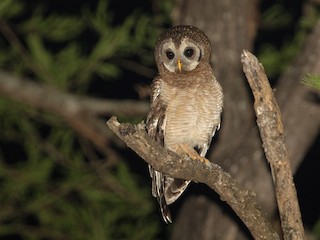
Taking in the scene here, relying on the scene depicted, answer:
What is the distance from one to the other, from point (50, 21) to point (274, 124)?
3525 mm

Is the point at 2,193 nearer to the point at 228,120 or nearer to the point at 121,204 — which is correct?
the point at 121,204

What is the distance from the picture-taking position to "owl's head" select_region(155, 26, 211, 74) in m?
5.07

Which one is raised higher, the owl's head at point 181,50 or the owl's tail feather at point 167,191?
the owl's head at point 181,50

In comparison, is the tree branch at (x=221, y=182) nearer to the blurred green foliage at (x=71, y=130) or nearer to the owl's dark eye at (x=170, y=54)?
the owl's dark eye at (x=170, y=54)

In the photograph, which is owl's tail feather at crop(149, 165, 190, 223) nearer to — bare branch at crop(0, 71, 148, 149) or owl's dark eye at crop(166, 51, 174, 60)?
owl's dark eye at crop(166, 51, 174, 60)

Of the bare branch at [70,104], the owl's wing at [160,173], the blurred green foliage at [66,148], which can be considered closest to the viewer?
the owl's wing at [160,173]

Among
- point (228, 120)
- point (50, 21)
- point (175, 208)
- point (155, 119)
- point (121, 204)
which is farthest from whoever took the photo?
point (175, 208)

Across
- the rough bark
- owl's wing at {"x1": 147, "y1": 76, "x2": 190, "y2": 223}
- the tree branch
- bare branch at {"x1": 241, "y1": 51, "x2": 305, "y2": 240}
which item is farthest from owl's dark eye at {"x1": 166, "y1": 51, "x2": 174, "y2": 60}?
bare branch at {"x1": 241, "y1": 51, "x2": 305, "y2": 240}

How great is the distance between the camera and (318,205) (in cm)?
868

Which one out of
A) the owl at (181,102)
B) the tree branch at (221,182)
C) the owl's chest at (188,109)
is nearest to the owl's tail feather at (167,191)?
the owl at (181,102)

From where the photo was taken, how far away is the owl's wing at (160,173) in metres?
4.91

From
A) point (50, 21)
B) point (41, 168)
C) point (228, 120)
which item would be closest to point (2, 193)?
point (41, 168)

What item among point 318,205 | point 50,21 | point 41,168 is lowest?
point 318,205

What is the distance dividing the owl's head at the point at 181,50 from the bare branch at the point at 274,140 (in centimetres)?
146
